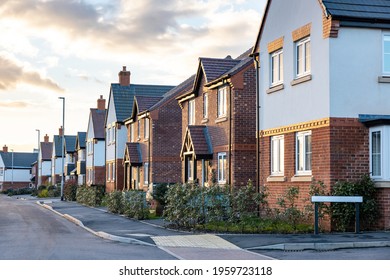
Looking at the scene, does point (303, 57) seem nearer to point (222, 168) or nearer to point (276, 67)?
point (276, 67)

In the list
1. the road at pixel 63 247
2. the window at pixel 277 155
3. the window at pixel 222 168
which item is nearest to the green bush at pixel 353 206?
the window at pixel 277 155

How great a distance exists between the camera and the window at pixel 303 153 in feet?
71.3

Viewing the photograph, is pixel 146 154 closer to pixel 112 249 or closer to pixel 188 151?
pixel 188 151

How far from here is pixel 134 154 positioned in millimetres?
44750

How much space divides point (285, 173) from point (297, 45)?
4429mm

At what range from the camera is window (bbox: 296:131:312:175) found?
855 inches

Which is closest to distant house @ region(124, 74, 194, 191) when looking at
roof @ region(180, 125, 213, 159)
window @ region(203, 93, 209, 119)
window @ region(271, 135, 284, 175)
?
window @ region(203, 93, 209, 119)

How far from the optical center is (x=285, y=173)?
75.7ft

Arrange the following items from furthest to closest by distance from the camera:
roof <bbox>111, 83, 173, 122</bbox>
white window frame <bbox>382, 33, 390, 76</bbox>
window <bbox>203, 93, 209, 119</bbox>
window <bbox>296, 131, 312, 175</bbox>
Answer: roof <bbox>111, 83, 173, 122</bbox>
window <bbox>203, 93, 209, 119</bbox>
window <bbox>296, 131, 312, 175</bbox>
white window frame <bbox>382, 33, 390, 76</bbox>

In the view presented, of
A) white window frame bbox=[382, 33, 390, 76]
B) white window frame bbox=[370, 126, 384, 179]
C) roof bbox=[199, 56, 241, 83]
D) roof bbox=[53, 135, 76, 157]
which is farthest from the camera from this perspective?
roof bbox=[53, 135, 76, 157]

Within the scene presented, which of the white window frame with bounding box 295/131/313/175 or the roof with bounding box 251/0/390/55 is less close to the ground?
the roof with bounding box 251/0/390/55

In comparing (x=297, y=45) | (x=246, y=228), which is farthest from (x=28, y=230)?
(x=297, y=45)

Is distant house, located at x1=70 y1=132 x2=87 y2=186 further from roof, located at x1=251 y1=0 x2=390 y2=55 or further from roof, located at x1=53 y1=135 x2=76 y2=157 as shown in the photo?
roof, located at x1=251 y1=0 x2=390 y2=55

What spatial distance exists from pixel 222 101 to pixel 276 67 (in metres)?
5.43
